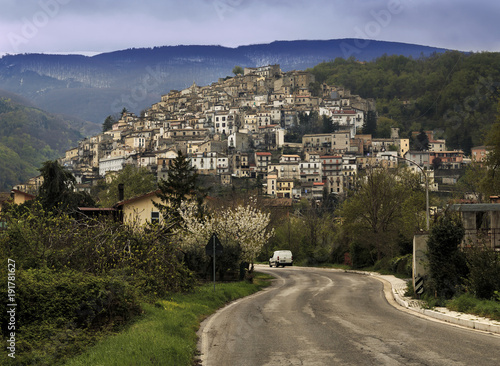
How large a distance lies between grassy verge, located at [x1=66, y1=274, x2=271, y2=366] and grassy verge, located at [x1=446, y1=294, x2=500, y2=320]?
7819 mm

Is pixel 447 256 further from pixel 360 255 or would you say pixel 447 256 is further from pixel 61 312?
pixel 360 255

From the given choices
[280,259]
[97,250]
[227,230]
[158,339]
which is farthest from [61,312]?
[280,259]

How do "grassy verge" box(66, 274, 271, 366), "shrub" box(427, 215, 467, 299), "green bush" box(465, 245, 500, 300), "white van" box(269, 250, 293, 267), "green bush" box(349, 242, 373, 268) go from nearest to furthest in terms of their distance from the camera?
"grassy verge" box(66, 274, 271, 366), "green bush" box(465, 245, 500, 300), "shrub" box(427, 215, 467, 299), "green bush" box(349, 242, 373, 268), "white van" box(269, 250, 293, 267)

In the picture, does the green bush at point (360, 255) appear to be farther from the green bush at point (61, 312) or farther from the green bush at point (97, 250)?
the green bush at point (61, 312)

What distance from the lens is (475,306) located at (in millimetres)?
18547

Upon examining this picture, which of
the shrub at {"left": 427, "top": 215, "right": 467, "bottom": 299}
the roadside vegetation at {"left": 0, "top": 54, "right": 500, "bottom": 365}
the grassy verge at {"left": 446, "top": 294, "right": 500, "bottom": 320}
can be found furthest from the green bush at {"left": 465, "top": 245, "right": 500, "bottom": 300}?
the shrub at {"left": 427, "top": 215, "right": 467, "bottom": 299}

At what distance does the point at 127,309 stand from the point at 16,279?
3.26 metres

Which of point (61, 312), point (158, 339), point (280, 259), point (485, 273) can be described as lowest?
point (280, 259)

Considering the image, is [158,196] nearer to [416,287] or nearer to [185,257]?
[185,257]

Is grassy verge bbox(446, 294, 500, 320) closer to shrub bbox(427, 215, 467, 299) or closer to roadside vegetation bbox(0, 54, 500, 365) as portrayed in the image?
roadside vegetation bbox(0, 54, 500, 365)

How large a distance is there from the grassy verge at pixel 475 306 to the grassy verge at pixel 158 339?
25.7ft

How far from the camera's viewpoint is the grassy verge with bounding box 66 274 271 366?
11.7m

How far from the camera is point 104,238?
67.3 feet

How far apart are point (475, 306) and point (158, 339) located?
32.1 ft
